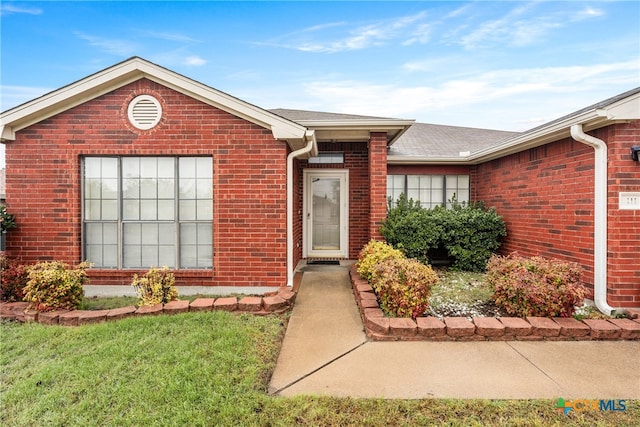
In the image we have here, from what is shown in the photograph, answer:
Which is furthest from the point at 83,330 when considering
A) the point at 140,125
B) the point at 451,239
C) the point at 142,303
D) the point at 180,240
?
the point at 451,239

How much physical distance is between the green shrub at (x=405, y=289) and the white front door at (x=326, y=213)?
3764mm

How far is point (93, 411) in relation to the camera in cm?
252

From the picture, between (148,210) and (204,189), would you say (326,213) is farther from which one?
(148,210)

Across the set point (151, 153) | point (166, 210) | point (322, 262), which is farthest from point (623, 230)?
point (151, 153)

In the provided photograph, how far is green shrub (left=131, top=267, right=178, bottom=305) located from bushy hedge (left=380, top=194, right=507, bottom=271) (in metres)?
4.49

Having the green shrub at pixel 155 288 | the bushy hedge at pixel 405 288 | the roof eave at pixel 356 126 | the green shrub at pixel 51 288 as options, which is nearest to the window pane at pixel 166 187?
the green shrub at pixel 155 288

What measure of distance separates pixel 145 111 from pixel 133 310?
3560 millimetres

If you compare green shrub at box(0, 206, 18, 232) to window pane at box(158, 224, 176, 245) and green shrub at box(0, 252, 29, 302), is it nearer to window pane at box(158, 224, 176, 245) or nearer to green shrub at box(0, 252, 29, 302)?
green shrub at box(0, 252, 29, 302)

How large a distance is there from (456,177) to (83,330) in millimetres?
9240

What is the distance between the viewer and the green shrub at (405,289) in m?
4.19

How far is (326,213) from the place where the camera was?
830cm

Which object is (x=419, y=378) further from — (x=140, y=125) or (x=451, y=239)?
(x=140, y=125)

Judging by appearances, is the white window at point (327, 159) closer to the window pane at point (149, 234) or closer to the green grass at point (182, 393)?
the window pane at point (149, 234)

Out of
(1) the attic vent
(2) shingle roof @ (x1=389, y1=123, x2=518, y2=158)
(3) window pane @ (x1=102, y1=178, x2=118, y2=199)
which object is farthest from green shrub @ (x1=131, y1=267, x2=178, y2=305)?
(2) shingle roof @ (x1=389, y1=123, x2=518, y2=158)
